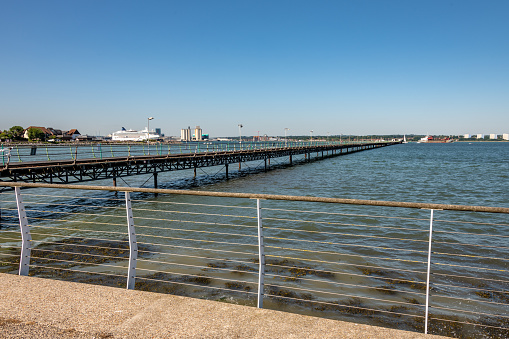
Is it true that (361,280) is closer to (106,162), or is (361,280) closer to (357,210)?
(357,210)

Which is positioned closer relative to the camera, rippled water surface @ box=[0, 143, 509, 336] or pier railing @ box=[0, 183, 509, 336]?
pier railing @ box=[0, 183, 509, 336]

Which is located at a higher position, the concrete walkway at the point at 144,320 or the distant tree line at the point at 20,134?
the distant tree line at the point at 20,134

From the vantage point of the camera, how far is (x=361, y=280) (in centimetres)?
858

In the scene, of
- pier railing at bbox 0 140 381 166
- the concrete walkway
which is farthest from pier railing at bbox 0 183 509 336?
pier railing at bbox 0 140 381 166

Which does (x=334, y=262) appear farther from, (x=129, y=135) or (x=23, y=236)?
(x=129, y=135)

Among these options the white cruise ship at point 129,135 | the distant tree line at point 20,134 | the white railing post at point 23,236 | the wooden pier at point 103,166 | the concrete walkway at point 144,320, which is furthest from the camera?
the white cruise ship at point 129,135

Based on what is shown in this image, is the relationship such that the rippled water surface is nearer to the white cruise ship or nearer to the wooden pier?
the wooden pier

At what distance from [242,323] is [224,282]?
Result: 5.39 meters

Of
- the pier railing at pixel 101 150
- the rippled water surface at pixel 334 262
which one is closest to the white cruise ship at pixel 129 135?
the pier railing at pixel 101 150

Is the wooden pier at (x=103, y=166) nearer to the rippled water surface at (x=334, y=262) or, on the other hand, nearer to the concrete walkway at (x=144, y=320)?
the rippled water surface at (x=334, y=262)

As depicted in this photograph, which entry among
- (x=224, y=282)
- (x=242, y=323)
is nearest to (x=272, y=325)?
(x=242, y=323)

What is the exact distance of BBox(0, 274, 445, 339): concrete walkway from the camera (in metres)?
2.90

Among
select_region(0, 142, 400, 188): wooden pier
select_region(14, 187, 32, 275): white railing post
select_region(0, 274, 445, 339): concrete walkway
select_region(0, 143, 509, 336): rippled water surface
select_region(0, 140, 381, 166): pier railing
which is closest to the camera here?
select_region(0, 274, 445, 339): concrete walkway

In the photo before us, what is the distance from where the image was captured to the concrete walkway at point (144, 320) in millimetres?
2898
